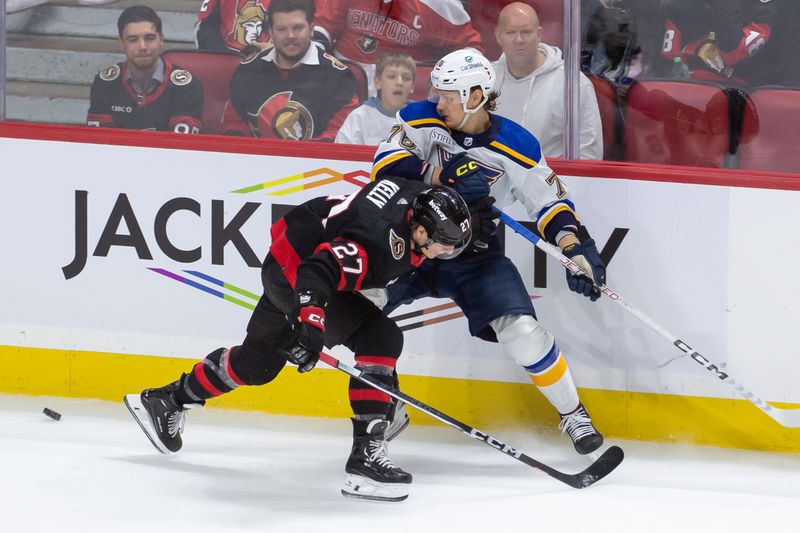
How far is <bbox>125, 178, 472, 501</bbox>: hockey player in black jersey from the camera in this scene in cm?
348

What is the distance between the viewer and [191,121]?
4.40m

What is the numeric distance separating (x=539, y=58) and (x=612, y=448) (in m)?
1.27

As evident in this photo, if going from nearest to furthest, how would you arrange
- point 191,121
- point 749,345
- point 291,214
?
point 291,214 < point 749,345 < point 191,121

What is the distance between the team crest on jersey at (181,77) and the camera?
173 inches

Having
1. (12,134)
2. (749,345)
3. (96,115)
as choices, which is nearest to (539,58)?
(749,345)

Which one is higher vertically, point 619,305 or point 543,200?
point 543,200

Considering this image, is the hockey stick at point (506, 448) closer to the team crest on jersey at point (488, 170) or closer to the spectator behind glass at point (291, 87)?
the team crest on jersey at point (488, 170)

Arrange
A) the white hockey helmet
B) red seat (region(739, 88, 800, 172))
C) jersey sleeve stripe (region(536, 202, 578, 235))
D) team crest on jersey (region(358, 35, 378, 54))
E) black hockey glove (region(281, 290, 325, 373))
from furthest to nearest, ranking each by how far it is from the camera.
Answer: team crest on jersey (region(358, 35, 378, 54)) < red seat (region(739, 88, 800, 172)) < jersey sleeve stripe (region(536, 202, 578, 235)) < the white hockey helmet < black hockey glove (region(281, 290, 325, 373))

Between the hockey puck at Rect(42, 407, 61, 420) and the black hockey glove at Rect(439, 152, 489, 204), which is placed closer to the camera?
the black hockey glove at Rect(439, 152, 489, 204)

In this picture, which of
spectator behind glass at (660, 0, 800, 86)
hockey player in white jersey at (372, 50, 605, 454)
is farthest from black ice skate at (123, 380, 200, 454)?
spectator behind glass at (660, 0, 800, 86)

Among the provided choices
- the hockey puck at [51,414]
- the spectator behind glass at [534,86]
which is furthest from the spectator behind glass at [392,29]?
the hockey puck at [51,414]

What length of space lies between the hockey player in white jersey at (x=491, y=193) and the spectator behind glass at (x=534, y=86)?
240 mm

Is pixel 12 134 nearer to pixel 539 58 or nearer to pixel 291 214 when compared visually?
pixel 291 214

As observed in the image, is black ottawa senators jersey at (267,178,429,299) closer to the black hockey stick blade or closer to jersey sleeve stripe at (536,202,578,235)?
jersey sleeve stripe at (536,202,578,235)
